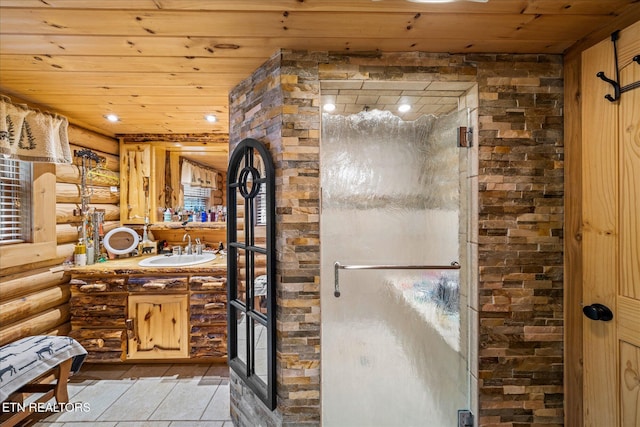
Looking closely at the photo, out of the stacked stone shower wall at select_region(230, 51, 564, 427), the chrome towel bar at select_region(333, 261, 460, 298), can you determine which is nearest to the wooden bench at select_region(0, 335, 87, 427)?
the stacked stone shower wall at select_region(230, 51, 564, 427)

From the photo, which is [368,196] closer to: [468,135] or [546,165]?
[468,135]

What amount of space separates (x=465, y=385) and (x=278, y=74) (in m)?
1.95

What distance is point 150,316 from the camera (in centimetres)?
276

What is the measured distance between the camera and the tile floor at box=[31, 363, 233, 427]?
2.18 meters

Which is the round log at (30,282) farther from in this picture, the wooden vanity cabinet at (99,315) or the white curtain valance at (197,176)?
the white curtain valance at (197,176)

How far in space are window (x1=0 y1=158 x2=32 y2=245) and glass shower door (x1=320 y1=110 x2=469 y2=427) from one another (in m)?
2.37

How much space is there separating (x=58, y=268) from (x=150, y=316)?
0.86 m

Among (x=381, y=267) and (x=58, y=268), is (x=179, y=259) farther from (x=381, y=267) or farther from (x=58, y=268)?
(x=381, y=267)

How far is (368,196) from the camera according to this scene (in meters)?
1.82

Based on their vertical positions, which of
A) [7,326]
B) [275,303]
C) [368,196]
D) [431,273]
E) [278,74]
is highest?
[278,74]

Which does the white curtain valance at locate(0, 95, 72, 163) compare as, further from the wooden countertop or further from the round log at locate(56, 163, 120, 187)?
the wooden countertop

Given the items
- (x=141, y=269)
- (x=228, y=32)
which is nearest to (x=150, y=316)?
(x=141, y=269)

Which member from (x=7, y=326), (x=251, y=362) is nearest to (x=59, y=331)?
(x=7, y=326)

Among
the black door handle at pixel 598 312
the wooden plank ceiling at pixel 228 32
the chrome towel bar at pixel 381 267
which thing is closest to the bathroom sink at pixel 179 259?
the wooden plank ceiling at pixel 228 32
